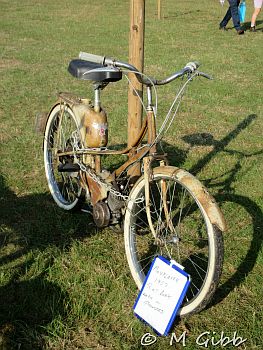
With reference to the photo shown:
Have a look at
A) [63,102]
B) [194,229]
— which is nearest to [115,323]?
[194,229]

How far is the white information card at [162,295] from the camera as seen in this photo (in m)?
2.63

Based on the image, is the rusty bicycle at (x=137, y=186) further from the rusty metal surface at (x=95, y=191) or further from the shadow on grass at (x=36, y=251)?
the shadow on grass at (x=36, y=251)

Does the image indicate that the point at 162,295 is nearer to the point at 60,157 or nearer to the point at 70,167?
the point at 70,167

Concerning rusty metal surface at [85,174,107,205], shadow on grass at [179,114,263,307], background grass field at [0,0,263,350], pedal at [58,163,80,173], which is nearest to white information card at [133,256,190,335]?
background grass field at [0,0,263,350]

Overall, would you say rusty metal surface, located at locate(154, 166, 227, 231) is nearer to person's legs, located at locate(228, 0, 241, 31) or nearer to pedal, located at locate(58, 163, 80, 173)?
pedal, located at locate(58, 163, 80, 173)

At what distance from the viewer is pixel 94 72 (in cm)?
309

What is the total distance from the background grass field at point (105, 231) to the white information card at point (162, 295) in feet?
0.42

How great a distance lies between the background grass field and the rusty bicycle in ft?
0.75

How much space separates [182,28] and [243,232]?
13.3 m

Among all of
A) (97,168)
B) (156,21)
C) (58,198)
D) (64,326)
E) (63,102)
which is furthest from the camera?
(156,21)

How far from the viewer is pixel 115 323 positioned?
2.86 m

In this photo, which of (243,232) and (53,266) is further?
(243,232)

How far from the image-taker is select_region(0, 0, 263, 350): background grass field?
2.82 metres

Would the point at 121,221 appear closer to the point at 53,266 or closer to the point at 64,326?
the point at 53,266
